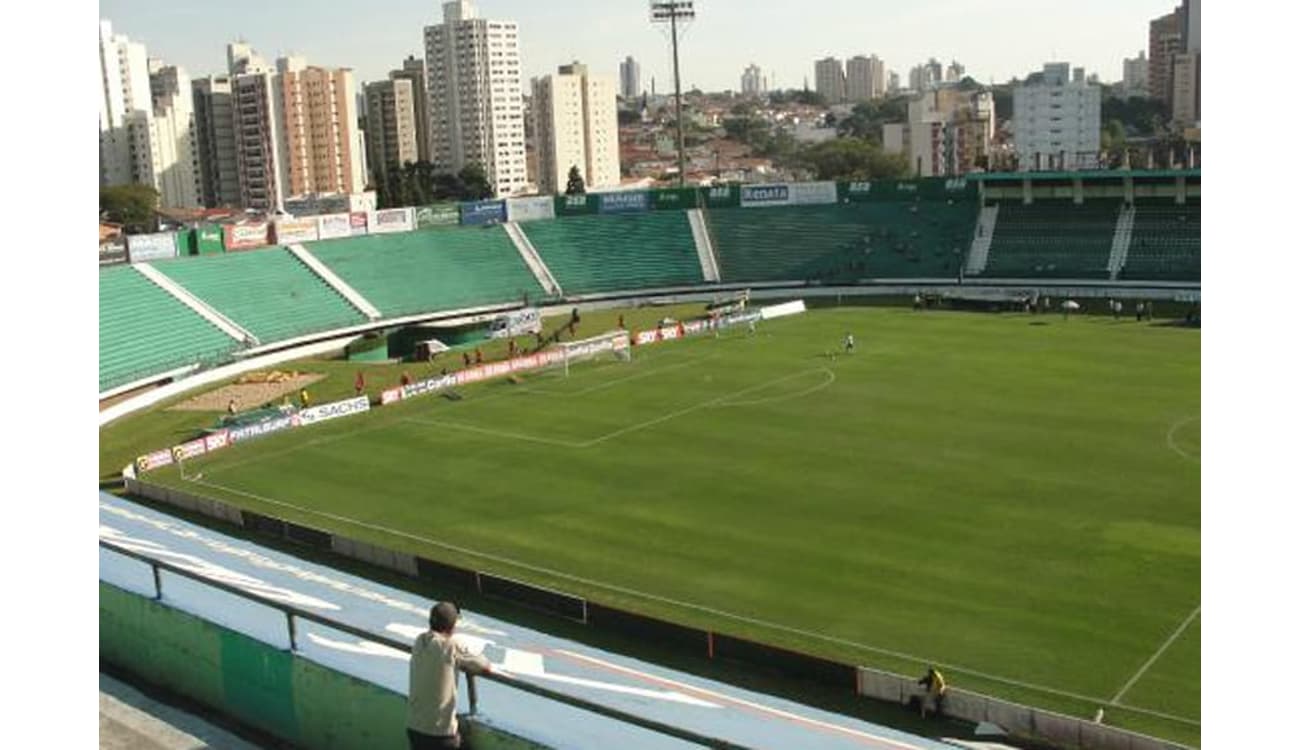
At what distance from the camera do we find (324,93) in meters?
151

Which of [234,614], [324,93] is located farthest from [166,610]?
[324,93]

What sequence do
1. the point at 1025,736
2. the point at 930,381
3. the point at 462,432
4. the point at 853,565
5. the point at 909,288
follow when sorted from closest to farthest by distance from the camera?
the point at 1025,736
the point at 853,565
the point at 462,432
the point at 930,381
the point at 909,288

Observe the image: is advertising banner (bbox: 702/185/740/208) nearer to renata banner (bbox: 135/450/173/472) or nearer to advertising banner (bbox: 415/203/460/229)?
advertising banner (bbox: 415/203/460/229)

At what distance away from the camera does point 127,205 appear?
400ft

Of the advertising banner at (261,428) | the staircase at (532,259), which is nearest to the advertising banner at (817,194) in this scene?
the staircase at (532,259)

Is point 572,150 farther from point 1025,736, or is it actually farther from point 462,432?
point 1025,736

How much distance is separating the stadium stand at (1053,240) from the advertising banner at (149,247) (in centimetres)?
4319

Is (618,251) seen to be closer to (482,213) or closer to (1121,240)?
(482,213)

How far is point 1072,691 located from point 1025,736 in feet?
7.87

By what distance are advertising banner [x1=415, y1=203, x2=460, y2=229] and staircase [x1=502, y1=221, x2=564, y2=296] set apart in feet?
10.5

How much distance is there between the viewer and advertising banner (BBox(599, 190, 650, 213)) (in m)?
78.9

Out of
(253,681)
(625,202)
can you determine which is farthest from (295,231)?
(253,681)

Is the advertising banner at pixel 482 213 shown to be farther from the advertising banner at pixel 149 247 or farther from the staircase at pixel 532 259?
the advertising banner at pixel 149 247
